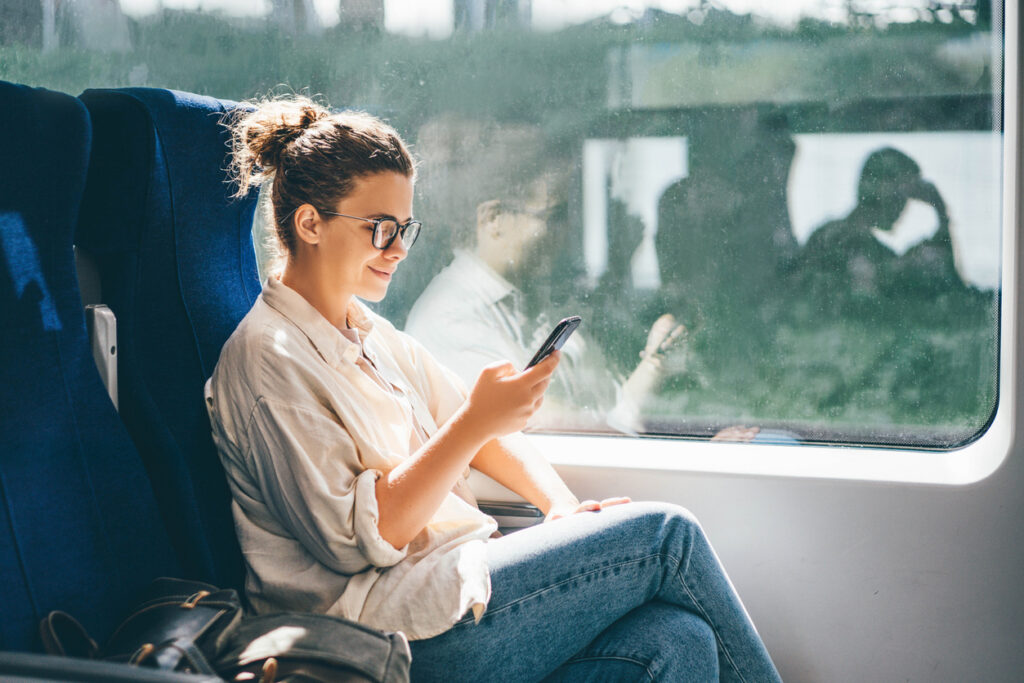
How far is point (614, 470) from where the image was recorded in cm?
187

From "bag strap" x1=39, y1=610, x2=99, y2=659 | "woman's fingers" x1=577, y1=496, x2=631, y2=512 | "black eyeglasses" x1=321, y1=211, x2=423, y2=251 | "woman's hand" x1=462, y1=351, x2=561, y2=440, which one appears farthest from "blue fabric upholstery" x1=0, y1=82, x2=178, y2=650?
"woman's fingers" x1=577, y1=496, x2=631, y2=512

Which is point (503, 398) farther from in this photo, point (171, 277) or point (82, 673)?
point (82, 673)

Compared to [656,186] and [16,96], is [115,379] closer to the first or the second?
[16,96]

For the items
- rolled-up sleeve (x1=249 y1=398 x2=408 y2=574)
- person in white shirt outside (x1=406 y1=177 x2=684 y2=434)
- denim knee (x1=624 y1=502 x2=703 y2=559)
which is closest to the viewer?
rolled-up sleeve (x1=249 y1=398 x2=408 y2=574)

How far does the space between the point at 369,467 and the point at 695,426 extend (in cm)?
86

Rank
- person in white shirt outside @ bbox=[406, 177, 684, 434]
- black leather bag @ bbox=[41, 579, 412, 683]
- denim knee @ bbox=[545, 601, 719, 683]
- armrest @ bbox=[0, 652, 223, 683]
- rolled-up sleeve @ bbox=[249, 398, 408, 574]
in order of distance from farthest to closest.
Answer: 1. person in white shirt outside @ bbox=[406, 177, 684, 434]
2. denim knee @ bbox=[545, 601, 719, 683]
3. rolled-up sleeve @ bbox=[249, 398, 408, 574]
4. black leather bag @ bbox=[41, 579, 412, 683]
5. armrest @ bbox=[0, 652, 223, 683]

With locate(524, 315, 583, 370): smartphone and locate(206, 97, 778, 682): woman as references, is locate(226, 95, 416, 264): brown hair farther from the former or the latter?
locate(524, 315, 583, 370): smartphone

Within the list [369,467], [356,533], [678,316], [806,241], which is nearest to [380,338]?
[369,467]

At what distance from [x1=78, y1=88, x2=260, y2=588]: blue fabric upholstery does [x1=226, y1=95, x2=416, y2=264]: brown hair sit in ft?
0.15

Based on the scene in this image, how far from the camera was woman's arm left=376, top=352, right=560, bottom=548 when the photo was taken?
1.29m

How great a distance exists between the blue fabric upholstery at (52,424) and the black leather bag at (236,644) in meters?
0.07

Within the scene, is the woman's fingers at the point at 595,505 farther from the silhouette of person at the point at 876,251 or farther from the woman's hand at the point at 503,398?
the silhouette of person at the point at 876,251

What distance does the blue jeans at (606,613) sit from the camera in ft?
4.21

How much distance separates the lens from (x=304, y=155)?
1451 millimetres
